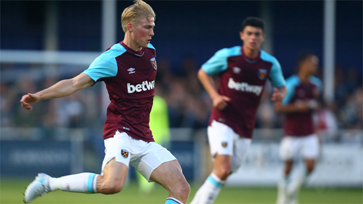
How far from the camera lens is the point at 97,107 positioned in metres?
15.2

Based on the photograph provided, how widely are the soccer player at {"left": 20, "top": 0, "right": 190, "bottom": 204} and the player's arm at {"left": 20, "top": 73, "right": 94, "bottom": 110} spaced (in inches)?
0.9

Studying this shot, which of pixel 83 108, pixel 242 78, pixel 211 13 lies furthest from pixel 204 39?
pixel 242 78

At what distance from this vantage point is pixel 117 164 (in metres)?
5.52

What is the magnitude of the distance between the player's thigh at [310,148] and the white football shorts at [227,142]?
3475 mm

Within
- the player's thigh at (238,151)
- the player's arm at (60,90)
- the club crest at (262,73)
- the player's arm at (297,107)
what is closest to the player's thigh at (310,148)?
the player's arm at (297,107)

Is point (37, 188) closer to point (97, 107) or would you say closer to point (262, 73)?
point (262, 73)

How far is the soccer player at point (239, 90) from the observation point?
7484 millimetres

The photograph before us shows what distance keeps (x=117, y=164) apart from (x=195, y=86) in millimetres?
10882

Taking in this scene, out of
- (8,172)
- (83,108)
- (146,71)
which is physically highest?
(146,71)

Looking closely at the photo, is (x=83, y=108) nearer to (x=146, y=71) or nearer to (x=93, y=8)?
(x=93, y=8)

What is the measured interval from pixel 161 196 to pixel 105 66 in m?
6.20

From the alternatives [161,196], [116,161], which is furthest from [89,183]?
[161,196]

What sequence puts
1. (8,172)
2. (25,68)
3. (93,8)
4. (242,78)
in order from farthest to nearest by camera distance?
1. (93,8)
2. (25,68)
3. (8,172)
4. (242,78)

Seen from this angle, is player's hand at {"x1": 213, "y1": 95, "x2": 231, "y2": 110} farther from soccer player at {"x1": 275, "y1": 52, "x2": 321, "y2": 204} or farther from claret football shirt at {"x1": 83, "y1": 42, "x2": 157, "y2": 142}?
soccer player at {"x1": 275, "y1": 52, "x2": 321, "y2": 204}
